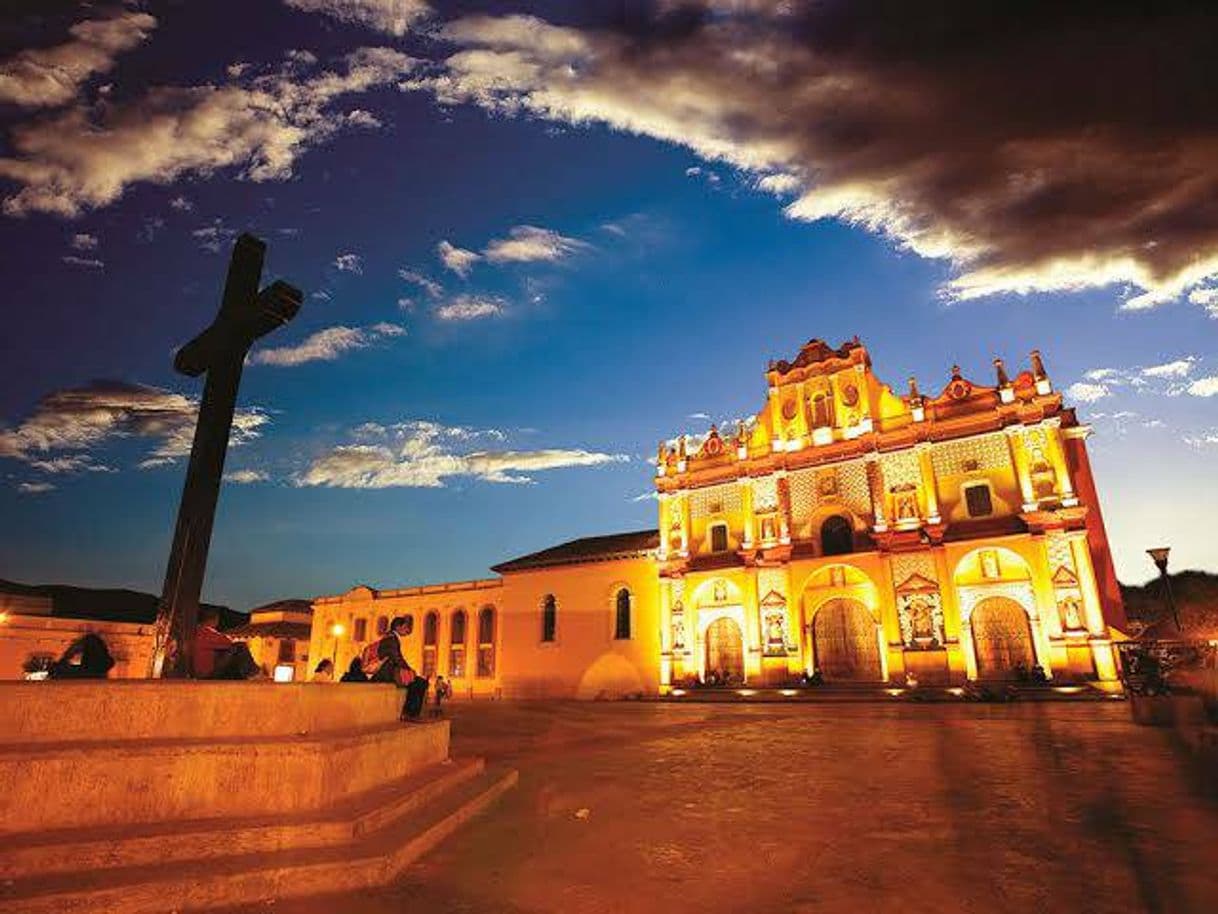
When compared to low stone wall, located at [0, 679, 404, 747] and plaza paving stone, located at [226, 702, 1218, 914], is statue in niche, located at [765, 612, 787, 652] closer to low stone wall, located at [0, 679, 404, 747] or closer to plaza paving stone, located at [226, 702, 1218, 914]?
plaza paving stone, located at [226, 702, 1218, 914]

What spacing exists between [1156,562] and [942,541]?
975 cm

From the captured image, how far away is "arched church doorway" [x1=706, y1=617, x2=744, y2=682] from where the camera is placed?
2717cm

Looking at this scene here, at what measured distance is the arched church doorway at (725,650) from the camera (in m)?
27.2

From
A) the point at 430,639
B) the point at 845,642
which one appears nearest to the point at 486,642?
the point at 430,639

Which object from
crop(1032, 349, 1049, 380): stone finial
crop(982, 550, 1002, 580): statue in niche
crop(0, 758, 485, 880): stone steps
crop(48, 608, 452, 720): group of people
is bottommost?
crop(0, 758, 485, 880): stone steps

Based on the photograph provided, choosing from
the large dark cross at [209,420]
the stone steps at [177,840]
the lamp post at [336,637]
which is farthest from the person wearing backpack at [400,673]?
the lamp post at [336,637]

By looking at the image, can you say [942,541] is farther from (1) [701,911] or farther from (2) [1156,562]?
(1) [701,911]

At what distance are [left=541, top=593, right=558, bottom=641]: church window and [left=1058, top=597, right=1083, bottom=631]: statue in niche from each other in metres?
21.6

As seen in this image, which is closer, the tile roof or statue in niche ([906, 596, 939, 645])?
statue in niche ([906, 596, 939, 645])

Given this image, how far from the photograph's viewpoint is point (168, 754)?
3869 millimetres

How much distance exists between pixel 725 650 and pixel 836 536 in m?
7.08

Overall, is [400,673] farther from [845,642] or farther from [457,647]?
[457,647]

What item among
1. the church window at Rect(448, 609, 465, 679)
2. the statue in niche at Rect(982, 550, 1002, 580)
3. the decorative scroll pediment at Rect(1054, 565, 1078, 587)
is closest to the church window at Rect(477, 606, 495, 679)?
the church window at Rect(448, 609, 465, 679)

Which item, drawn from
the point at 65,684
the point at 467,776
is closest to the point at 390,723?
the point at 467,776
